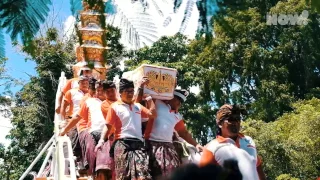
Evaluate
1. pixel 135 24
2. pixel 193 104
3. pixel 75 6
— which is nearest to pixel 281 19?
pixel 135 24

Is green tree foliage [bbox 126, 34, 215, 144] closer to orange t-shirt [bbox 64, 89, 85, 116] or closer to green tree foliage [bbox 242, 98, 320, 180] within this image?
green tree foliage [bbox 242, 98, 320, 180]

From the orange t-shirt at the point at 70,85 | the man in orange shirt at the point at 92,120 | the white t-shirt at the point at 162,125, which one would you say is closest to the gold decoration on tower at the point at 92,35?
the white t-shirt at the point at 162,125

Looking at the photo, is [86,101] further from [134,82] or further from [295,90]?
[295,90]

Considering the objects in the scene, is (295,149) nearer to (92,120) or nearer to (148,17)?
(92,120)

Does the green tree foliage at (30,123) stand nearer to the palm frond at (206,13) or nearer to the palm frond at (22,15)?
the palm frond at (22,15)

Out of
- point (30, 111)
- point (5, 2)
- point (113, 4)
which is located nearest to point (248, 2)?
point (113, 4)

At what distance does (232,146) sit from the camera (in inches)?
146

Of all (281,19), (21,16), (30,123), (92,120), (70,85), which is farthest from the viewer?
(30,123)

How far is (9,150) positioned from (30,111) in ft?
8.79

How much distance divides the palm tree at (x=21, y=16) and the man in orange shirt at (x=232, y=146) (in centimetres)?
150

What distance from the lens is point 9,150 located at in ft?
68.3

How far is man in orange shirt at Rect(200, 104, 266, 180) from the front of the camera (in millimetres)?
3592

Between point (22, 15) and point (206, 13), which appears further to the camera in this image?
point (22, 15)

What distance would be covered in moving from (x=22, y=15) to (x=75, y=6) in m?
0.23
